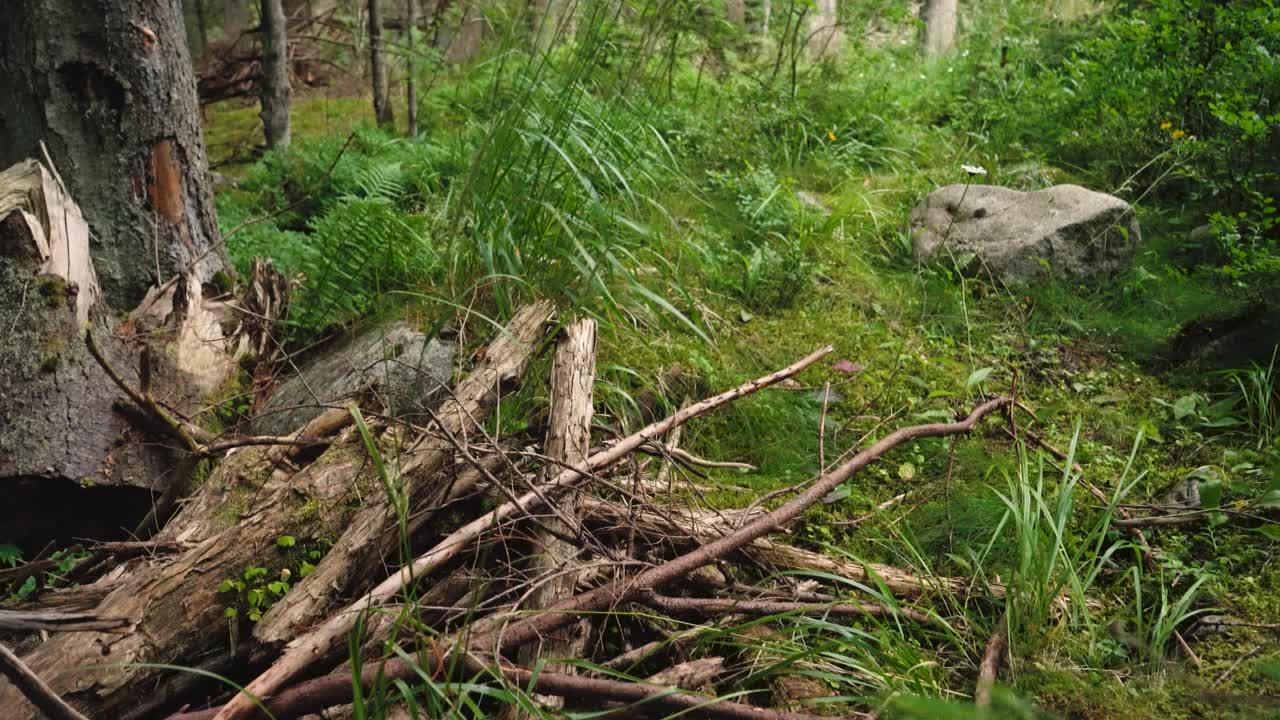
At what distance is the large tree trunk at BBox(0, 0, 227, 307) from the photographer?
3.31 metres

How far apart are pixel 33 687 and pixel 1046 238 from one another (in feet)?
14.7

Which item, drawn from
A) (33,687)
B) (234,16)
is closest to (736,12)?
(234,16)

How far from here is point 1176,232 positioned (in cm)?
460

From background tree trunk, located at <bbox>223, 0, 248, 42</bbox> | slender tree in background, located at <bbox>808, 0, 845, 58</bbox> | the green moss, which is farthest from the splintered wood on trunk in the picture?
background tree trunk, located at <bbox>223, 0, 248, 42</bbox>

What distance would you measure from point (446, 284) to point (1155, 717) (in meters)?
2.82

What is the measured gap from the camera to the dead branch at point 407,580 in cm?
184

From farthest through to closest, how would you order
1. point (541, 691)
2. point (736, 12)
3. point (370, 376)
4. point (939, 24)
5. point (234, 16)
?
1. point (234, 16)
2. point (939, 24)
3. point (736, 12)
4. point (370, 376)
5. point (541, 691)

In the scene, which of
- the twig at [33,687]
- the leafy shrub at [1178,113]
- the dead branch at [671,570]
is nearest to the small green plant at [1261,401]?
the leafy shrub at [1178,113]

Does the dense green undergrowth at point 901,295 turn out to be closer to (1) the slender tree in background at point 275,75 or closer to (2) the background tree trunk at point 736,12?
(1) the slender tree in background at point 275,75

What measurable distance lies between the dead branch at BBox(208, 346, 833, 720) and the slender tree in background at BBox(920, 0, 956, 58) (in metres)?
8.36

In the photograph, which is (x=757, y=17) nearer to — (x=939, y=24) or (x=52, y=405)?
(x=939, y=24)

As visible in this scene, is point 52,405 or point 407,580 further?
point 52,405

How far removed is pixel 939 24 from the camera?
32.5 ft

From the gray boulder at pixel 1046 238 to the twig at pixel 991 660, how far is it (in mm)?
2560
